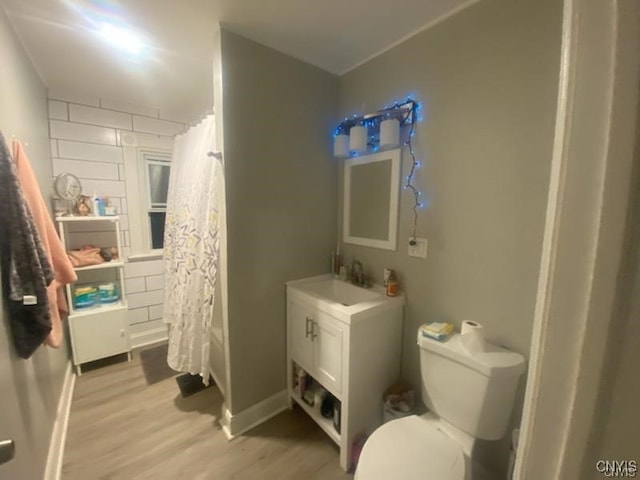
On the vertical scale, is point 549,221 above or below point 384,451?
above

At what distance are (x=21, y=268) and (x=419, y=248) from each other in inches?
68.7

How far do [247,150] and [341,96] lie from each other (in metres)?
0.86

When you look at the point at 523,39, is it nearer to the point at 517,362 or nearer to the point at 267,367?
the point at 517,362

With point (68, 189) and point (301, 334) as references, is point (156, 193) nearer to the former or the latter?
point (68, 189)

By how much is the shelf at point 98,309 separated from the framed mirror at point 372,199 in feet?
→ 6.82

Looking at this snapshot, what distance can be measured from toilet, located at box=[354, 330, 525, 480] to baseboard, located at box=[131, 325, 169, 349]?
2.49m

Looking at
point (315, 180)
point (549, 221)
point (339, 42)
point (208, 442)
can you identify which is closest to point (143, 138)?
point (315, 180)

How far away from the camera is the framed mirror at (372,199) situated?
5.45 feet

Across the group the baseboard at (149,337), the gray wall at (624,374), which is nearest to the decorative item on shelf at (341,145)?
the gray wall at (624,374)

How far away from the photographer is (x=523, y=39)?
1.12m

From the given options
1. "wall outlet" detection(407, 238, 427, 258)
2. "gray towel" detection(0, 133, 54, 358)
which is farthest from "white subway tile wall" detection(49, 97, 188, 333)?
"wall outlet" detection(407, 238, 427, 258)

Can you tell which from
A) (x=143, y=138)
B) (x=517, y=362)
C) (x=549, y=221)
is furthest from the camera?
(x=143, y=138)

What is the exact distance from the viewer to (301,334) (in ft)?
5.65
